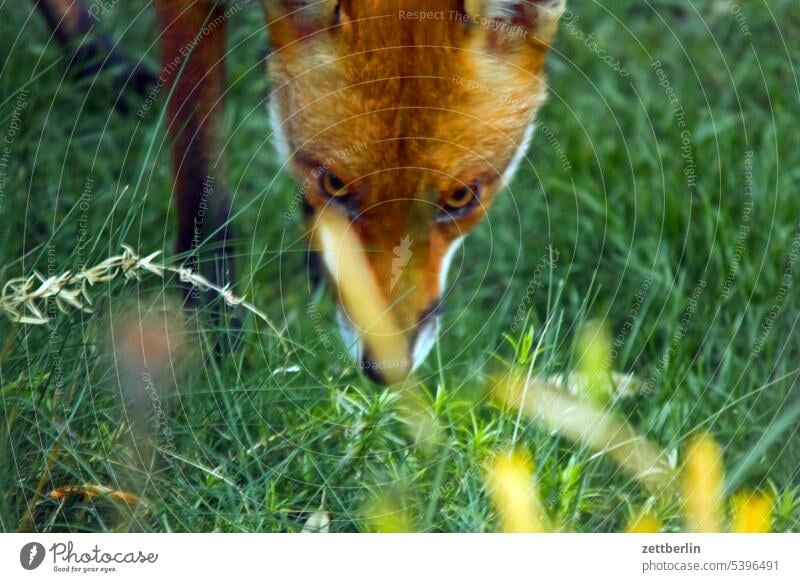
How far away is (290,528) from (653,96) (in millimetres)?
1587

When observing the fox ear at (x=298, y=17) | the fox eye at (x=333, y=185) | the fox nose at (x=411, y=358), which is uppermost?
the fox ear at (x=298, y=17)

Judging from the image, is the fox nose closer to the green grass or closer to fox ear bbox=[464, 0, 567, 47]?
the green grass

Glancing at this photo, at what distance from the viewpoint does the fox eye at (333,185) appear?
2066mm

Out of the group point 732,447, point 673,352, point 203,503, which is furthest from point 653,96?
Answer: point 203,503

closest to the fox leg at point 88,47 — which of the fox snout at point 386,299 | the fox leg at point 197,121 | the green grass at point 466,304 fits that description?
the green grass at point 466,304

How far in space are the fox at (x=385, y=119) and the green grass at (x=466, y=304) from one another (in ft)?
0.36

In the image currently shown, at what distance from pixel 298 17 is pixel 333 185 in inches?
11.7

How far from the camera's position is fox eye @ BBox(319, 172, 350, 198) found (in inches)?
81.4

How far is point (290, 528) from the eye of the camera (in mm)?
1831
